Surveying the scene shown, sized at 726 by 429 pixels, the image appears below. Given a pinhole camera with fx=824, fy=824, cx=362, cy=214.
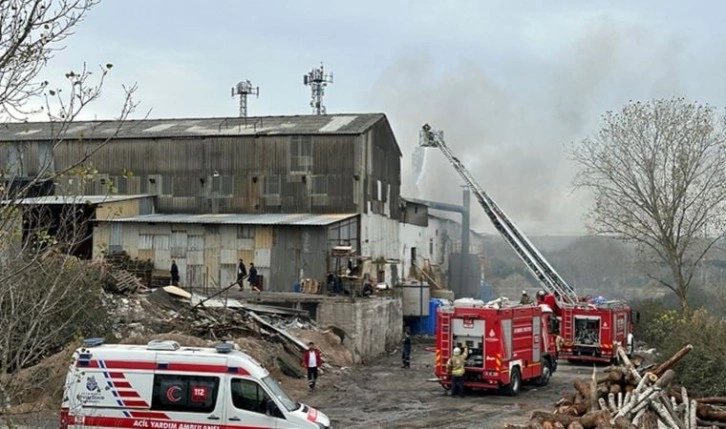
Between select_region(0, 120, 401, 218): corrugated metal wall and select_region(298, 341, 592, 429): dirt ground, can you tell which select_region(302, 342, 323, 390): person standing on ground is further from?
select_region(0, 120, 401, 218): corrugated metal wall

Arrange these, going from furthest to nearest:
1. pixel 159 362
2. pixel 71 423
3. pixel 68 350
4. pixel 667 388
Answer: pixel 68 350 → pixel 667 388 → pixel 159 362 → pixel 71 423

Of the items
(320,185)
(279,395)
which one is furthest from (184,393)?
(320,185)

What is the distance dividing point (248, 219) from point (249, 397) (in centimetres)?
2218

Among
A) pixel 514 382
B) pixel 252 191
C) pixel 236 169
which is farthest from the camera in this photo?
pixel 236 169

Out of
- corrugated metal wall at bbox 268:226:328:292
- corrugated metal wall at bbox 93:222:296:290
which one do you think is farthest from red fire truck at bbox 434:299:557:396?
corrugated metal wall at bbox 93:222:296:290

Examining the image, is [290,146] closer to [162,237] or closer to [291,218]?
[291,218]

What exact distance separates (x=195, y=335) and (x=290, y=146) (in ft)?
50.2

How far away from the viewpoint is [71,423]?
42.6 ft

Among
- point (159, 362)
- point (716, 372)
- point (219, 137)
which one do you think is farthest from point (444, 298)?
point (159, 362)

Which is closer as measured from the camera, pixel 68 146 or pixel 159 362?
pixel 159 362

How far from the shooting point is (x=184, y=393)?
14320mm

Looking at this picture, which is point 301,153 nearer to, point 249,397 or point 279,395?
point 279,395

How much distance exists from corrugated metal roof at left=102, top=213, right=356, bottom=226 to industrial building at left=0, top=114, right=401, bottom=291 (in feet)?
0.15

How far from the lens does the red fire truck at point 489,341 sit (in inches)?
902
